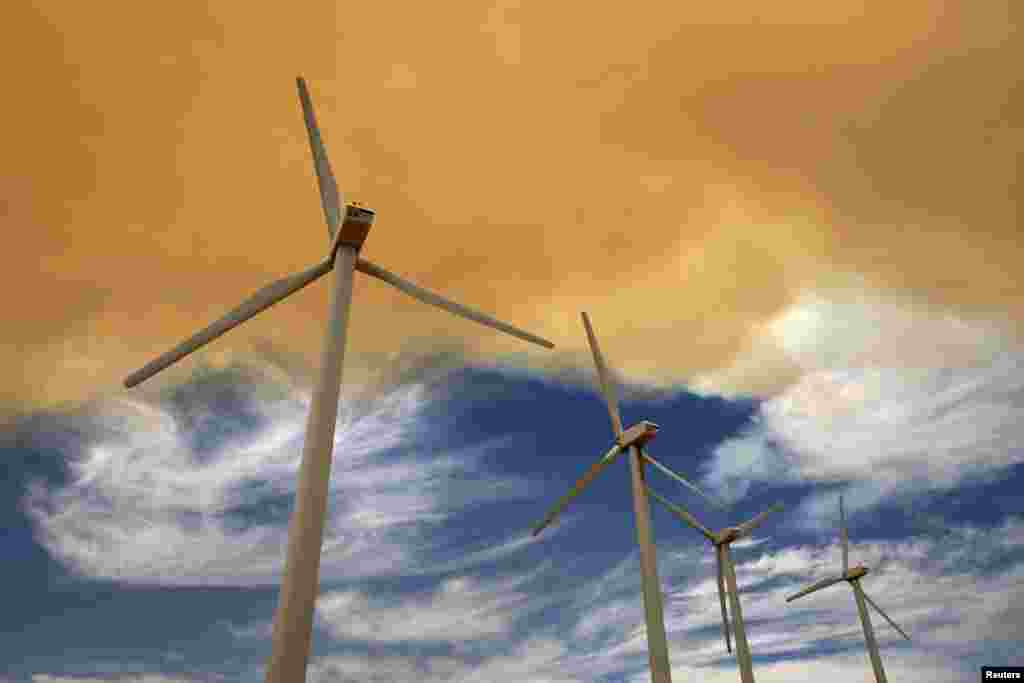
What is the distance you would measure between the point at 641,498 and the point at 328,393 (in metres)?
40.8

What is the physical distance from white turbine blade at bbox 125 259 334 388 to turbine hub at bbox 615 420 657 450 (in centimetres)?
Result: 4043

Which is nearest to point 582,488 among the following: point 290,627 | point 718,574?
point 718,574

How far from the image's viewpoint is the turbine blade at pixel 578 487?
62.6 m

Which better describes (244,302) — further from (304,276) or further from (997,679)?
(997,679)

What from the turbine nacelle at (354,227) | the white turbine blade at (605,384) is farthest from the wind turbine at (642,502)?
the turbine nacelle at (354,227)

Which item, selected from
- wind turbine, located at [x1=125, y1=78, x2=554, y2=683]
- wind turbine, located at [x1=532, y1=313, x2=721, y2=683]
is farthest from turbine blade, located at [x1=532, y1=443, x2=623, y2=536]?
wind turbine, located at [x1=125, y1=78, x2=554, y2=683]

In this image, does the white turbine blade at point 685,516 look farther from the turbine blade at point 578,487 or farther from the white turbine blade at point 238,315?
the white turbine blade at point 238,315

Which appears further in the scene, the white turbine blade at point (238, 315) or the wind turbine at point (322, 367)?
the white turbine blade at point (238, 315)

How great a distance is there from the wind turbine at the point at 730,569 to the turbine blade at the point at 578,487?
9096mm

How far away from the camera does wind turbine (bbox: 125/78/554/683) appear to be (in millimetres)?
20266

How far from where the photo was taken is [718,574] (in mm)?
84500

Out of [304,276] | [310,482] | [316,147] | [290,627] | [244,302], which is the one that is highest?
[316,147]

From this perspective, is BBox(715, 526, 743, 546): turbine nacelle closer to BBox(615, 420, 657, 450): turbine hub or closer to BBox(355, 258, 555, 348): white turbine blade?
BBox(615, 420, 657, 450): turbine hub

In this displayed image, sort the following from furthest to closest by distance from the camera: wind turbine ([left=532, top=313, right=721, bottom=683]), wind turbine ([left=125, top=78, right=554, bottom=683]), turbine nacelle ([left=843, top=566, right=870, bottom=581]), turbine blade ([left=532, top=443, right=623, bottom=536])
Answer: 1. turbine nacelle ([left=843, top=566, right=870, bottom=581])
2. turbine blade ([left=532, top=443, right=623, bottom=536])
3. wind turbine ([left=532, top=313, right=721, bottom=683])
4. wind turbine ([left=125, top=78, right=554, bottom=683])
